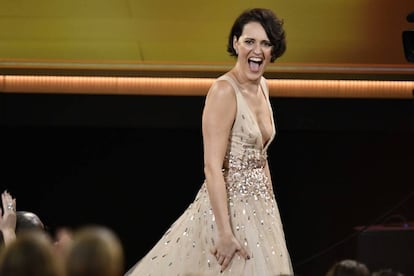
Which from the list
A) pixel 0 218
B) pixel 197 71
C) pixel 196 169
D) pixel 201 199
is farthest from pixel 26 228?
pixel 196 169

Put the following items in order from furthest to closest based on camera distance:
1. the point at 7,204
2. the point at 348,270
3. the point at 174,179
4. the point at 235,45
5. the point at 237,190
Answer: the point at 174,179, the point at 7,204, the point at 235,45, the point at 237,190, the point at 348,270

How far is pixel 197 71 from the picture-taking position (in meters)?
6.62

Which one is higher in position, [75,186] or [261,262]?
[261,262]

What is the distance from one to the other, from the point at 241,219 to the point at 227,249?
13 centimetres

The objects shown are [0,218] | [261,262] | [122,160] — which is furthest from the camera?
[122,160]

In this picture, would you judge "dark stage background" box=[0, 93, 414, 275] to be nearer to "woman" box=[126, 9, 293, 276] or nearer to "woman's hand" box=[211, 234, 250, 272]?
"woman" box=[126, 9, 293, 276]

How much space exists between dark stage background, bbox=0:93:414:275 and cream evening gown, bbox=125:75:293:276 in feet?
10.8

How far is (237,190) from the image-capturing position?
364cm

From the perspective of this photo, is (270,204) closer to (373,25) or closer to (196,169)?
(373,25)

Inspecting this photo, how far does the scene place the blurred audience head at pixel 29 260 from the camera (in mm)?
1848

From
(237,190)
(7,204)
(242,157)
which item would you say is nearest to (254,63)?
(242,157)

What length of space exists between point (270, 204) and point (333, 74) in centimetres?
304

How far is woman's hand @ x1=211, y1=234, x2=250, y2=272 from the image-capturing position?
355 cm

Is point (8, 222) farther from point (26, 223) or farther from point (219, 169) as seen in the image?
point (219, 169)
